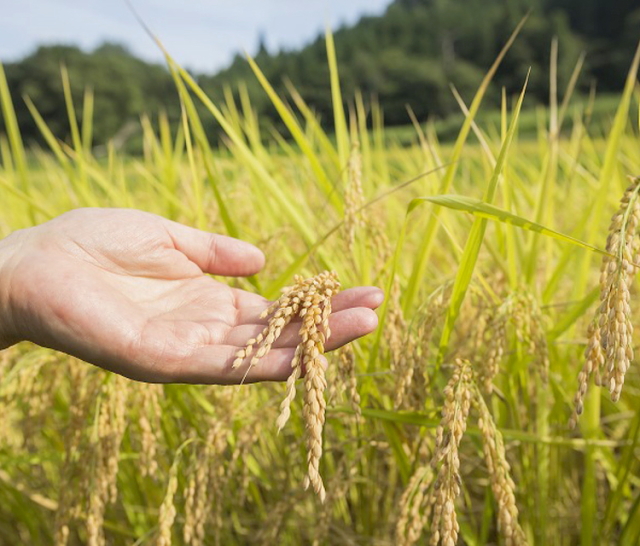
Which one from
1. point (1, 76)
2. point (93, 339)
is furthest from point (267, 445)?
point (1, 76)

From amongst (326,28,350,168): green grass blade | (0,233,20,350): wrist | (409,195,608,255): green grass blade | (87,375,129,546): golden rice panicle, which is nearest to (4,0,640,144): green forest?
(326,28,350,168): green grass blade

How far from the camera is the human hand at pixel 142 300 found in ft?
3.65

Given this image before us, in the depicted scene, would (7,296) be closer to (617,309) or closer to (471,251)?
(471,251)

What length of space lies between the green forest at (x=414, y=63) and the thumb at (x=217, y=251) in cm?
3519

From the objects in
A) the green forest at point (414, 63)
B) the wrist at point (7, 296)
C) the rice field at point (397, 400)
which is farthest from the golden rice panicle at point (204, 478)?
the green forest at point (414, 63)

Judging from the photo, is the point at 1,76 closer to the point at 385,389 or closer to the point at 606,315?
the point at 385,389

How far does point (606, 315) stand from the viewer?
0.77 m

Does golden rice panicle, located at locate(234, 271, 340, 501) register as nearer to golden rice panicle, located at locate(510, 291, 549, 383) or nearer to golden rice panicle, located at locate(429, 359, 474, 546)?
golden rice panicle, located at locate(429, 359, 474, 546)

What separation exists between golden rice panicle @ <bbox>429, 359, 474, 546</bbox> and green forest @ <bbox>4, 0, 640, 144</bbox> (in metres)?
35.8

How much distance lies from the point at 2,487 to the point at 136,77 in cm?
5930

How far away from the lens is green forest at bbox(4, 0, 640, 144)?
4038 cm

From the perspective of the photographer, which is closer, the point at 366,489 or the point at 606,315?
the point at 606,315

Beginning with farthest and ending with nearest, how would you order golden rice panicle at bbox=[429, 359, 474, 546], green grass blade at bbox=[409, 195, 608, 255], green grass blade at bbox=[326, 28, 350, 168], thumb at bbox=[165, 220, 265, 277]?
green grass blade at bbox=[326, 28, 350, 168], thumb at bbox=[165, 220, 265, 277], green grass blade at bbox=[409, 195, 608, 255], golden rice panicle at bbox=[429, 359, 474, 546]

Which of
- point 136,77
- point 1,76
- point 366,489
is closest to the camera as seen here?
point 366,489
